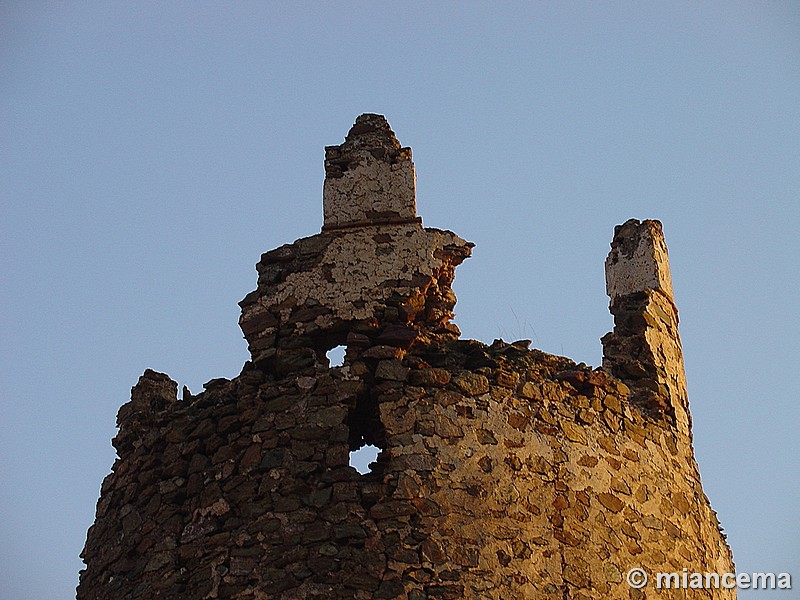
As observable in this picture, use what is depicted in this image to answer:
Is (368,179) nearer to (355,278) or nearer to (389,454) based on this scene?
(355,278)

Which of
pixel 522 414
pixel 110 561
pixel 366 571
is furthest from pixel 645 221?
pixel 110 561

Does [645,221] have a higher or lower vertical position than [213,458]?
higher

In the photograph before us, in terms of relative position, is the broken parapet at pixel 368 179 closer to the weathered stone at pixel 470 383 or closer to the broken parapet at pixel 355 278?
the broken parapet at pixel 355 278

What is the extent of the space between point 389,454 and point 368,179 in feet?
6.69

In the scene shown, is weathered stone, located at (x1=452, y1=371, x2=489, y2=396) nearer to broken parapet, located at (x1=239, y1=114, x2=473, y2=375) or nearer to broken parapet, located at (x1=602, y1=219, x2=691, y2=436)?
broken parapet, located at (x1=239, y1=114, x2=473, y2=375)

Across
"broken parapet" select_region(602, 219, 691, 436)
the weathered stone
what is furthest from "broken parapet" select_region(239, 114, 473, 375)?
"broken parapet" select_region(602, 219, 691, 436)

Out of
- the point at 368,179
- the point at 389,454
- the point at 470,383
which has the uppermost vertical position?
the point at 368,179

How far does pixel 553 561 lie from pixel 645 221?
3119mm

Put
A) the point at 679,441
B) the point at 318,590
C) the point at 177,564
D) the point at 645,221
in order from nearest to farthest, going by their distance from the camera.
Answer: the point at 318,590 → the point at 177,564 → the point at 679,441 → the point at 645,221

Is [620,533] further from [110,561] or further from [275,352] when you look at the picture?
[110,561]

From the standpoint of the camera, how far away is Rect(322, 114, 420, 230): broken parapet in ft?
29.3

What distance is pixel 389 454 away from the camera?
26.0 ft

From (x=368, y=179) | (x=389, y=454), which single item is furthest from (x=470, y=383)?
(x=368, y=179)

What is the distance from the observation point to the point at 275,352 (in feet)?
27.9
